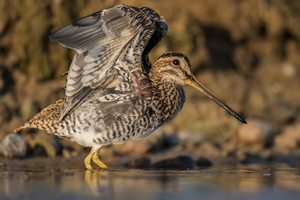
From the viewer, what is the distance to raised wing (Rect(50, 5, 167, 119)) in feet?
30.4

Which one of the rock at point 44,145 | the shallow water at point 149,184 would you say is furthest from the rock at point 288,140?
the rock at point 44,145

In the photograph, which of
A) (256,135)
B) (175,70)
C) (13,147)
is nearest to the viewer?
(175,70)

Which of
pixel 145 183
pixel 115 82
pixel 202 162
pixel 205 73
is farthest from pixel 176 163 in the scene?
pixel 205 73

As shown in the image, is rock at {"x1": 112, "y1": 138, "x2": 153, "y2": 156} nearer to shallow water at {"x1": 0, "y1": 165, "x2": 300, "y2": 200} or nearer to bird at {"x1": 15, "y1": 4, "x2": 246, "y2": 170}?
→ bird at {"x1": 15, "y1": 4, "x2": 246, "y2": 170}

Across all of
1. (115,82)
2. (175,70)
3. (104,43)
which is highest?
(104,43)

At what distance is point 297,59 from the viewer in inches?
594

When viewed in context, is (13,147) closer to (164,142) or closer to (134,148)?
(134,148)

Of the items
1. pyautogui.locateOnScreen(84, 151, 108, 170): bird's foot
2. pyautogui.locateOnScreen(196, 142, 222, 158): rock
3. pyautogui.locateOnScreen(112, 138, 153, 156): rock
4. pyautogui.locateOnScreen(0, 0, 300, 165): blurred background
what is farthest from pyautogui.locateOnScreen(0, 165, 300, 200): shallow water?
pyautogui.locateOnScreen(112, 138, 153, 156): rock

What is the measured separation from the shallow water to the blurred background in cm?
165

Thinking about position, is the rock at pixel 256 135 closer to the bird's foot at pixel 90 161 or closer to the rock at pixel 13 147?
the bird's foot at pixel 90 161

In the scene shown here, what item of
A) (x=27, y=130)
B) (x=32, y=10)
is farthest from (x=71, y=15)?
(x=27, y=130)

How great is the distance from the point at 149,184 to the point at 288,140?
4.70 metres

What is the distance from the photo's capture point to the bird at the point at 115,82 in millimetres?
9336

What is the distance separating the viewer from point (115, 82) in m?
9.87
